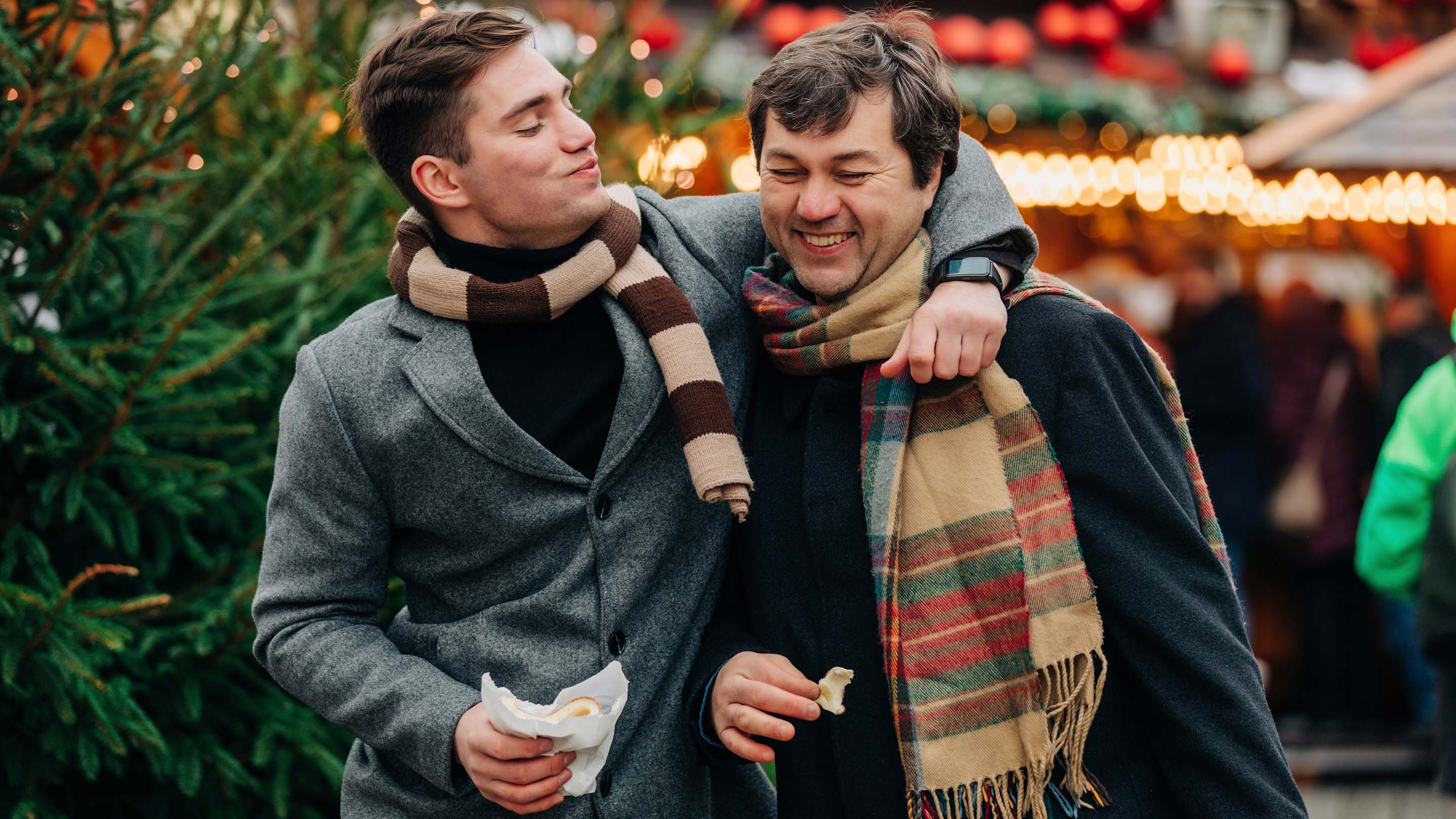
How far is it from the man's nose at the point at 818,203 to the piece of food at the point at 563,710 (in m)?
0.75

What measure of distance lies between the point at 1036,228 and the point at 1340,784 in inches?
160

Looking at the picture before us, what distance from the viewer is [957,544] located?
A: 5.68ft

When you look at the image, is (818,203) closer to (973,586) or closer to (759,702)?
(973,586)

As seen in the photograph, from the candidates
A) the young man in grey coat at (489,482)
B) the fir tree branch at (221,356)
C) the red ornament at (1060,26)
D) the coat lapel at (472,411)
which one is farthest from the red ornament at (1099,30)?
the coat lapel at (472,411)

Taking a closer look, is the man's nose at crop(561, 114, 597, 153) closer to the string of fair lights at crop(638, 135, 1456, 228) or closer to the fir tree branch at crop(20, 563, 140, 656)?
the fir tree branch at crop(20, 563, 140, 656)

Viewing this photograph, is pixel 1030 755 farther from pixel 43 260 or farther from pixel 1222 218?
pixel 1222 218

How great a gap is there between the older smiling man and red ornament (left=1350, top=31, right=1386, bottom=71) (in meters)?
8.32

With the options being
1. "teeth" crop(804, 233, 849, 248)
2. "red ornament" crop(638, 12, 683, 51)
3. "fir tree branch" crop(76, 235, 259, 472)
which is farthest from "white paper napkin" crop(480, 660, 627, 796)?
"red ornament" crop(638, 12, 683, 51)

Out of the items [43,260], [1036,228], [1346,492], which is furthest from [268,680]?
[1036,228]

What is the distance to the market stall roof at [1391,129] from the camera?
5543 mm

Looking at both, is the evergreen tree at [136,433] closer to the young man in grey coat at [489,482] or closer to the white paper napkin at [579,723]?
the young man in grey coat at [489,482]

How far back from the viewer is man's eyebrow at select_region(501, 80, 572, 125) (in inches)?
74.4

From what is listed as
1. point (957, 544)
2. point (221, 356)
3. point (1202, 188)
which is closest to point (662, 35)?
point (1202, 188)

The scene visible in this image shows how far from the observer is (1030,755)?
5.57 feet
